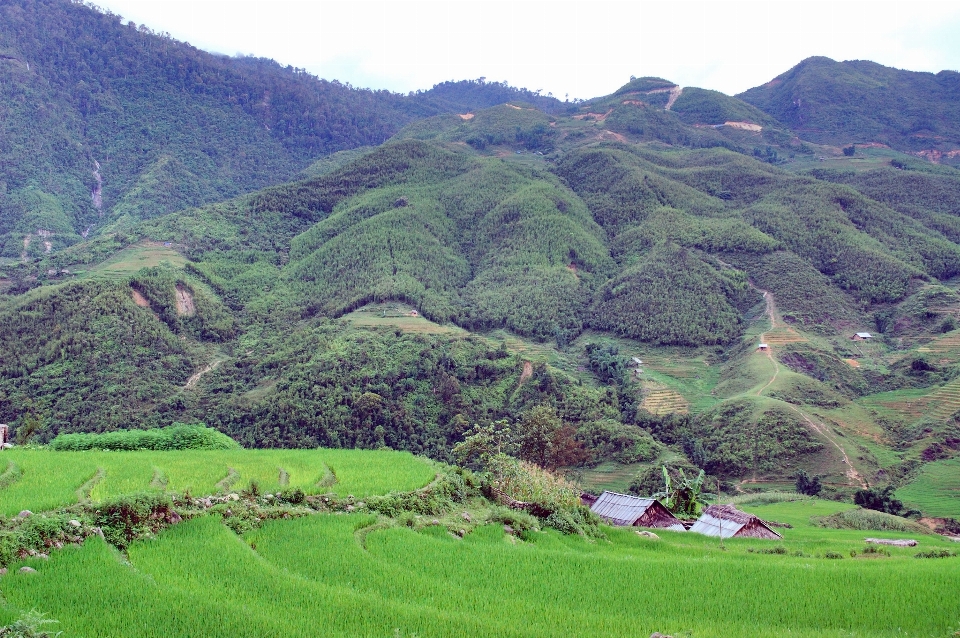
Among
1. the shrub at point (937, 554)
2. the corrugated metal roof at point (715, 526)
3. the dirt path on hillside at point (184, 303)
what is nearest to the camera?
the shrub at point (937, 554)

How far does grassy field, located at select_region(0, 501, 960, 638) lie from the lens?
1058 centimetres

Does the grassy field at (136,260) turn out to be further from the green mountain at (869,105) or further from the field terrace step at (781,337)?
the green mountain at (869,105)

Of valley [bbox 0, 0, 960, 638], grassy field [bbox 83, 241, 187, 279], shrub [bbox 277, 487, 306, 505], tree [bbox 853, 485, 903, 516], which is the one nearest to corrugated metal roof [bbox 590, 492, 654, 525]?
valley [bbox 0, 0, 960, 638]

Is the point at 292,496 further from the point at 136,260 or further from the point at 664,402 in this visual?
the point at 136,260

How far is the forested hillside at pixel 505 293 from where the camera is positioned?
5122 centimetres

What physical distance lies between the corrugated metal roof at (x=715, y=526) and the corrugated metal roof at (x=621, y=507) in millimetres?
1939

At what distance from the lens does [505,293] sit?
7744 centimetres

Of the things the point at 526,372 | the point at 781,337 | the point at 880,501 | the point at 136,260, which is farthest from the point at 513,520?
the point at 136,260

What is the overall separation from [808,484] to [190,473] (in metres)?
37.7

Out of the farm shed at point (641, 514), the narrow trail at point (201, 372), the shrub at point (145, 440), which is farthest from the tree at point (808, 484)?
the narrow trail at point (201, 372)

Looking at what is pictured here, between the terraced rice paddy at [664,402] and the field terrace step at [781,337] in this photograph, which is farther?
the field terrace step at [781,337]

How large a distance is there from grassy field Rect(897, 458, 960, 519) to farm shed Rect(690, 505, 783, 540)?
54.6 feet

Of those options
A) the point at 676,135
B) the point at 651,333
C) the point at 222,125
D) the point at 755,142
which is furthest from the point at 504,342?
the point at 222,125

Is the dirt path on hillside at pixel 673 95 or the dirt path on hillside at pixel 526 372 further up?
the dirt path on hillside at pixel 673 95
